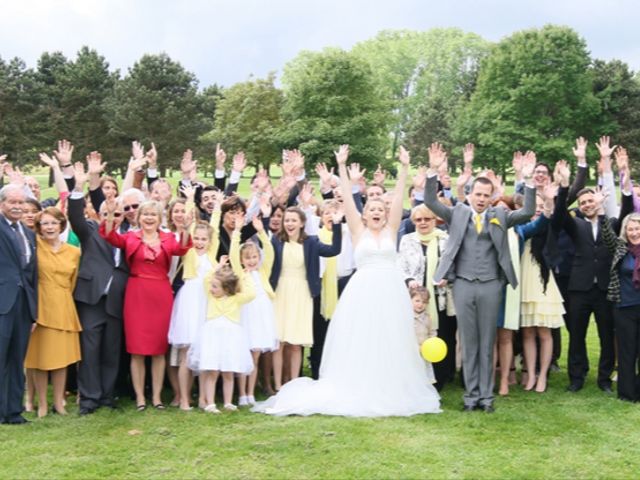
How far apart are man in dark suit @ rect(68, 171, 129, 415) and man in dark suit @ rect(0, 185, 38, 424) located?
536 mm

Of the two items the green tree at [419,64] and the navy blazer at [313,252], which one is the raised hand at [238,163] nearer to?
the navy blazer at [313,252]

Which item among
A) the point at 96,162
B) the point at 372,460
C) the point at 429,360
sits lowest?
the point at 372,460

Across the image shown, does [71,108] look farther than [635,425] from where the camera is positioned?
Yes

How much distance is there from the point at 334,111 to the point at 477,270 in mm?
51582

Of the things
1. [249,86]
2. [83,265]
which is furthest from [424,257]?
A: [249,86]

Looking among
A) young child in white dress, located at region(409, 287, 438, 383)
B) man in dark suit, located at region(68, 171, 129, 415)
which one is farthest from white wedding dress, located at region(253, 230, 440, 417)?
man in dark suit, located at region(68, 171, 129, 415)

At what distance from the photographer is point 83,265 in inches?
314

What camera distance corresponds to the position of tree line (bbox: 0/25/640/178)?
50812mm

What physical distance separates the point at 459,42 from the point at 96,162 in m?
74.8

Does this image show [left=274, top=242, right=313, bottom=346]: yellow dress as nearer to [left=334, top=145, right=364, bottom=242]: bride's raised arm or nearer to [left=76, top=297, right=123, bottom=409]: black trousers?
[left=334, top=145, right=364, bottom=242]: bride's raised arm

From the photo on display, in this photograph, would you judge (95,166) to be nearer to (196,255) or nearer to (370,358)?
(196,255)

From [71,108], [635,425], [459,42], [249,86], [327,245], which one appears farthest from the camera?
[459,42]

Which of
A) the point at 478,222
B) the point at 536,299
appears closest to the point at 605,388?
the point at 536,299

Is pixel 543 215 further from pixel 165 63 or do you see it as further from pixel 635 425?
pixel 165 63
